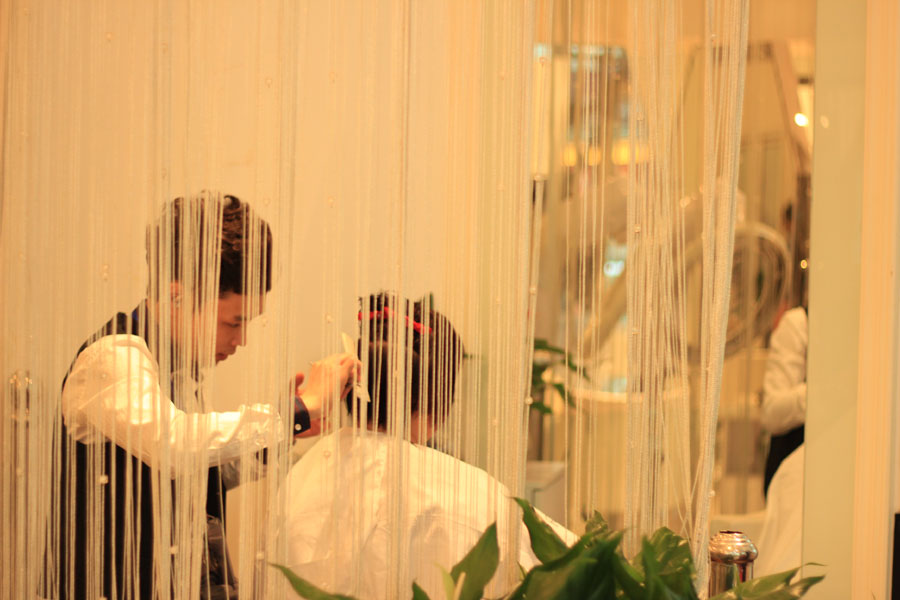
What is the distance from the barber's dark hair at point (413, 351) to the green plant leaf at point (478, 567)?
1.09 ft

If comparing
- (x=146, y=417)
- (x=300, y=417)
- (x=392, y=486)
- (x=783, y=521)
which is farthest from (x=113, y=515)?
(x=783, y=521)

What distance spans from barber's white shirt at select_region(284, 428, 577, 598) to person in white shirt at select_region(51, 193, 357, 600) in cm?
9

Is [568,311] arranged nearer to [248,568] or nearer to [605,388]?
[605,388]

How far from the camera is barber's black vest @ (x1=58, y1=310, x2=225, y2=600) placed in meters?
1.31

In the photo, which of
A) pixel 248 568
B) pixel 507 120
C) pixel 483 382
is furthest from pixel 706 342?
pixel 248 568

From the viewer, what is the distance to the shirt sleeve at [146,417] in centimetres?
129

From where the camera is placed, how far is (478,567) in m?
1.00

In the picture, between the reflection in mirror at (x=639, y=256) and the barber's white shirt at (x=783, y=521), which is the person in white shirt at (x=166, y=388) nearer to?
the reflection in mirror at (x=639, y=256)

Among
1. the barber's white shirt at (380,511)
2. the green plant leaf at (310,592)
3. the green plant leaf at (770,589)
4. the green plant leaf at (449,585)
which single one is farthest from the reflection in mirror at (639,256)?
the green plant leaf at (310,592)

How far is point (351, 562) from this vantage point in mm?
1327

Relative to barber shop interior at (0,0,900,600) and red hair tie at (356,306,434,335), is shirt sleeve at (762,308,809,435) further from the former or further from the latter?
red hair tie at (356,306,434,335)

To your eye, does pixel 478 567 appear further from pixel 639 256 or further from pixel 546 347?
pixel 546 347

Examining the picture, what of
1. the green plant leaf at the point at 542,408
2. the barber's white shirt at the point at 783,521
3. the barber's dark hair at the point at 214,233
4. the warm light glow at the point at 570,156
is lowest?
the barber's white shirt at the point at 783,521

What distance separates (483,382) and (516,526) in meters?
0.22
